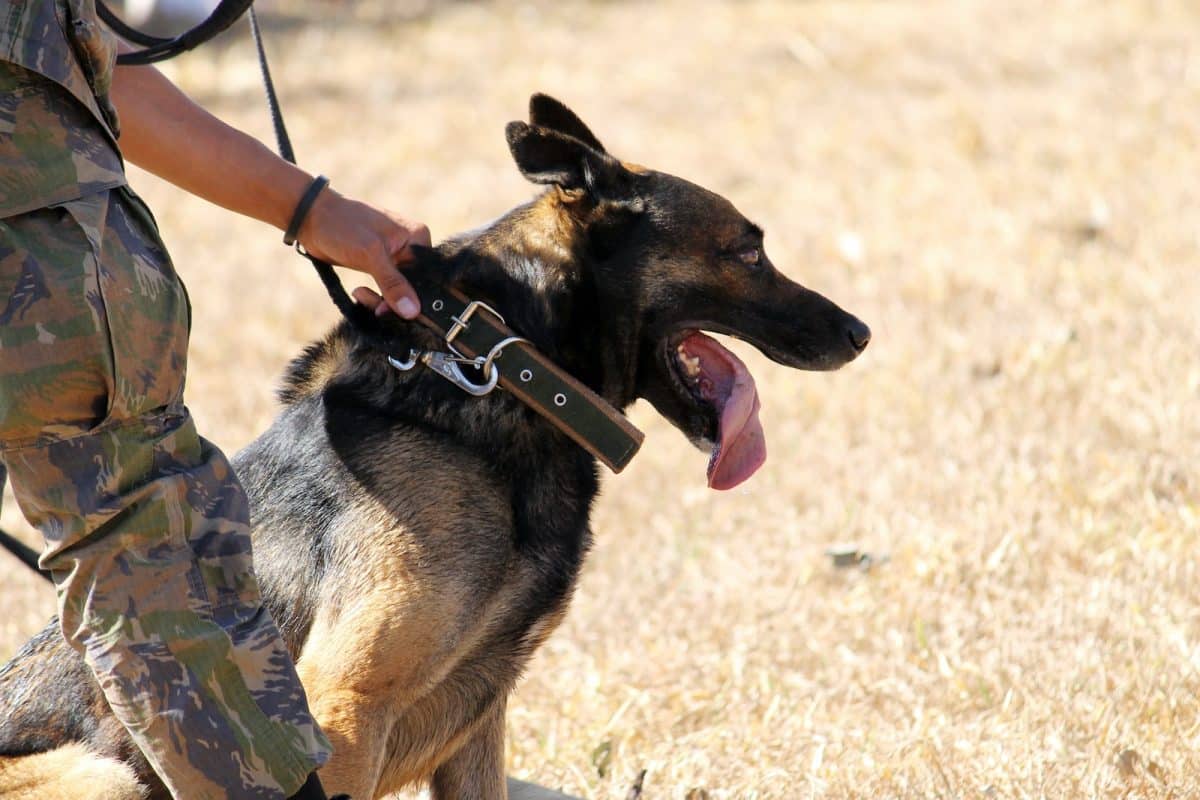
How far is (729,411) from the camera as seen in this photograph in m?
3.13

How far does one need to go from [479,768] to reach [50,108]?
1.89 meters

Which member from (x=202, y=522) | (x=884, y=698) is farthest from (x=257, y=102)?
(x=202, y=522)

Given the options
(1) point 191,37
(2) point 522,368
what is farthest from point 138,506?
(1) point 191,37

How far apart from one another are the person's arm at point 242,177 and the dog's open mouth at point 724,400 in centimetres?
70

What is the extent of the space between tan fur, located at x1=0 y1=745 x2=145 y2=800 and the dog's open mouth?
137cm

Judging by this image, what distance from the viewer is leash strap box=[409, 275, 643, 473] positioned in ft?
9.37

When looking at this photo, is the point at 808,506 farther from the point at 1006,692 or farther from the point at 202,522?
the point at 202,522

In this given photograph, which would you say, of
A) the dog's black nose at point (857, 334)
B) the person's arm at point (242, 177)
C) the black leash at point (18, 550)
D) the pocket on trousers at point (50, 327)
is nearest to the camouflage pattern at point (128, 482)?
the pocket on trousers at point (50, 327)

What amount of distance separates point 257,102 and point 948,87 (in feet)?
18.7

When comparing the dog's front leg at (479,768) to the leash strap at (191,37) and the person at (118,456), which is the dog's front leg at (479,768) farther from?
the leash strap at (191,37)

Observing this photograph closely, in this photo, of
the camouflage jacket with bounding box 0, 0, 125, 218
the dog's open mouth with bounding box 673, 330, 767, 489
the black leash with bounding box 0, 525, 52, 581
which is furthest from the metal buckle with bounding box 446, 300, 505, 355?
the black leash with bounding box 0, 525, 52, 581

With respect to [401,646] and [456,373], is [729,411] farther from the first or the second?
[401,646]

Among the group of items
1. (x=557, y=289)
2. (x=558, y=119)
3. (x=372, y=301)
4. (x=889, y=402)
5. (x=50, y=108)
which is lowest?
(x=889, y=402)

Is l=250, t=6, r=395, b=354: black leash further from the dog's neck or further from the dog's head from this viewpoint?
the dog's head
